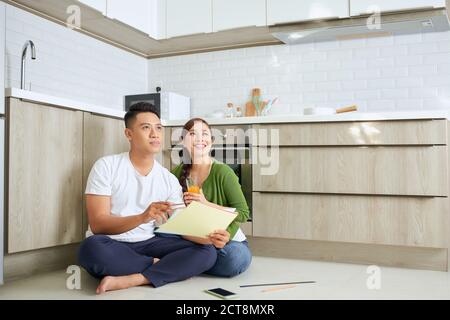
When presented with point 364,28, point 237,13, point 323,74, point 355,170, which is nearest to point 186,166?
point 355,170

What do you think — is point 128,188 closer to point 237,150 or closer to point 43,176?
point 43,176

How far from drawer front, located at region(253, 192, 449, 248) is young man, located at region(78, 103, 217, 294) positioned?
0.88m

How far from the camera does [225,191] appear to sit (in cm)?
272

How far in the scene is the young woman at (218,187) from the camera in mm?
2654

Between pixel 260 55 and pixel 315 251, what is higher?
pixel 260 55

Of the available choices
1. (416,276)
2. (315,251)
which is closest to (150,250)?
(315,251)

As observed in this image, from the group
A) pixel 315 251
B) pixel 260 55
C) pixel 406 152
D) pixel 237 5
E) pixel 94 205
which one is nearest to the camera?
pixel 94 205

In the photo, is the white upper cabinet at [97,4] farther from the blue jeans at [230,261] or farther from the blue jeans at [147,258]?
the blue jeans at [230,261]

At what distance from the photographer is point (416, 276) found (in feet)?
9.24

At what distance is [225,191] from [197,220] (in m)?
0.55

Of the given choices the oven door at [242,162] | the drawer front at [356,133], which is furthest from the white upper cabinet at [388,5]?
the oven door at [242,162]

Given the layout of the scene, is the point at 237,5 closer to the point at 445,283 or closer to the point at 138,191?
the point at 138,191

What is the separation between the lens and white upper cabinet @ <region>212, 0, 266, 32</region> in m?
3.77

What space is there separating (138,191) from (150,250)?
32cm
